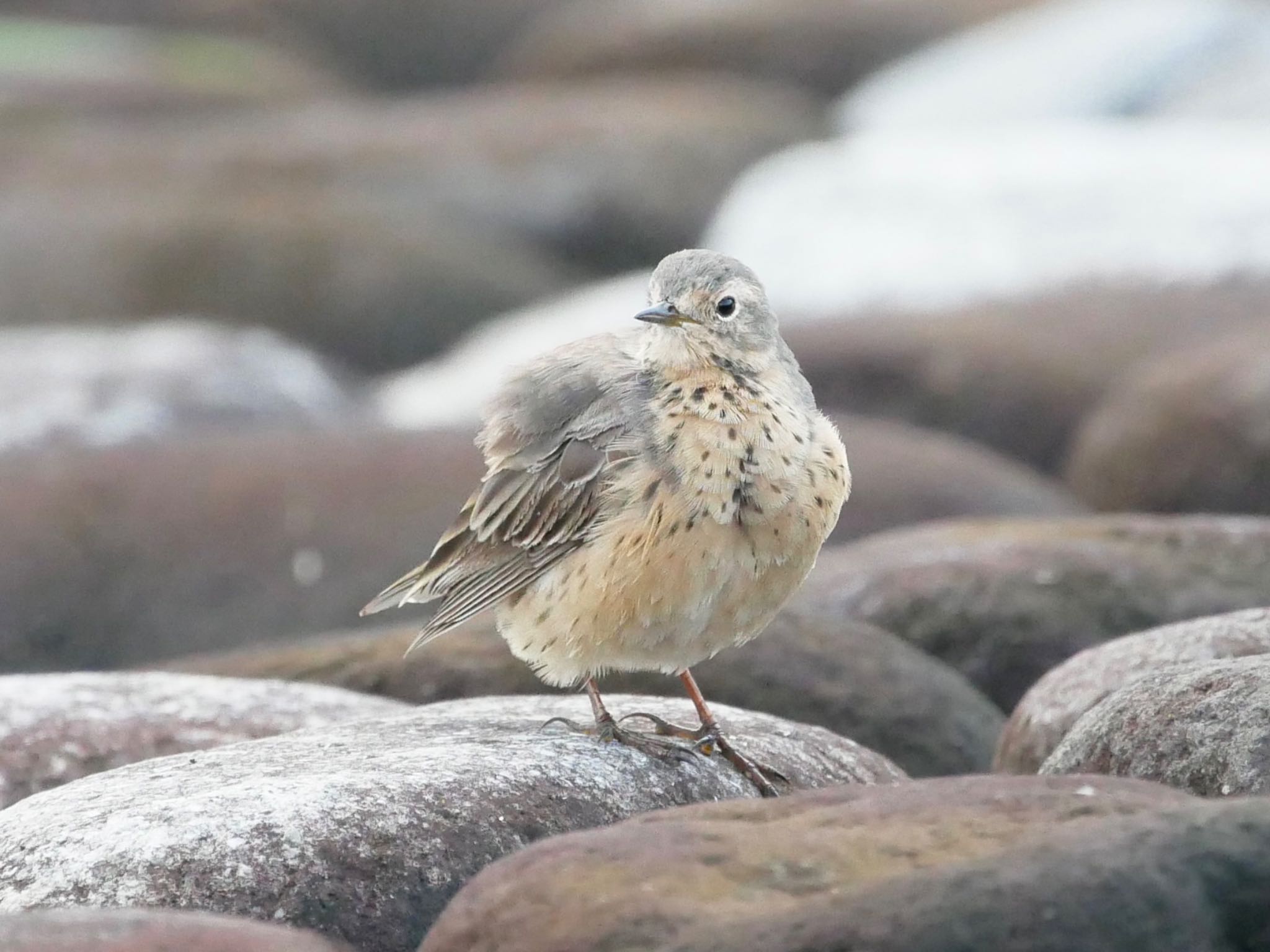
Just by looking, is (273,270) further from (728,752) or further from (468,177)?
(728,752)

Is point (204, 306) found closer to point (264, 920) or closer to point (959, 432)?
point (959, 432)

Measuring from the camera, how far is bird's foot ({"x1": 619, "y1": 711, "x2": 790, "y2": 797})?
20.0 ft

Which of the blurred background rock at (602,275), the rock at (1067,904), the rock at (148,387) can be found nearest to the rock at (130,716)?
the blurred background rock at (602,275)

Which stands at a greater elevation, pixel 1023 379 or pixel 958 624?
pixel 1023 379

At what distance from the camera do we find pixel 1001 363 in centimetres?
1305

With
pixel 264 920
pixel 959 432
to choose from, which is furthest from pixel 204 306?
pixel 264 920

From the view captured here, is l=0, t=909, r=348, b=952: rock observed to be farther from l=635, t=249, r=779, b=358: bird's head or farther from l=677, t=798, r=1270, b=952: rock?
l=635, t=249, r=779, b=358: bird's head

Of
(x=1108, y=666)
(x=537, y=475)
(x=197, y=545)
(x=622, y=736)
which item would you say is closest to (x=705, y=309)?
(x=537, y=475)

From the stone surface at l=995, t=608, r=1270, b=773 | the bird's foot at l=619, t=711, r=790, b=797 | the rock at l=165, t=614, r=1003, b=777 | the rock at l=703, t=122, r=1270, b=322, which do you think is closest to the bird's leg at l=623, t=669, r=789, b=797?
the bird's foot at l=619, t=711, r=790, b=797

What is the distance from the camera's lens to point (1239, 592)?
26.9ft

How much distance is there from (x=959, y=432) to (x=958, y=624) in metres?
4.86

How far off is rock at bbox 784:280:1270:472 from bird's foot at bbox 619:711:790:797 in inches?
270

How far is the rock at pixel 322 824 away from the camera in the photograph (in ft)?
17.0

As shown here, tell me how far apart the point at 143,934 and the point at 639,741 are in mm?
2293
